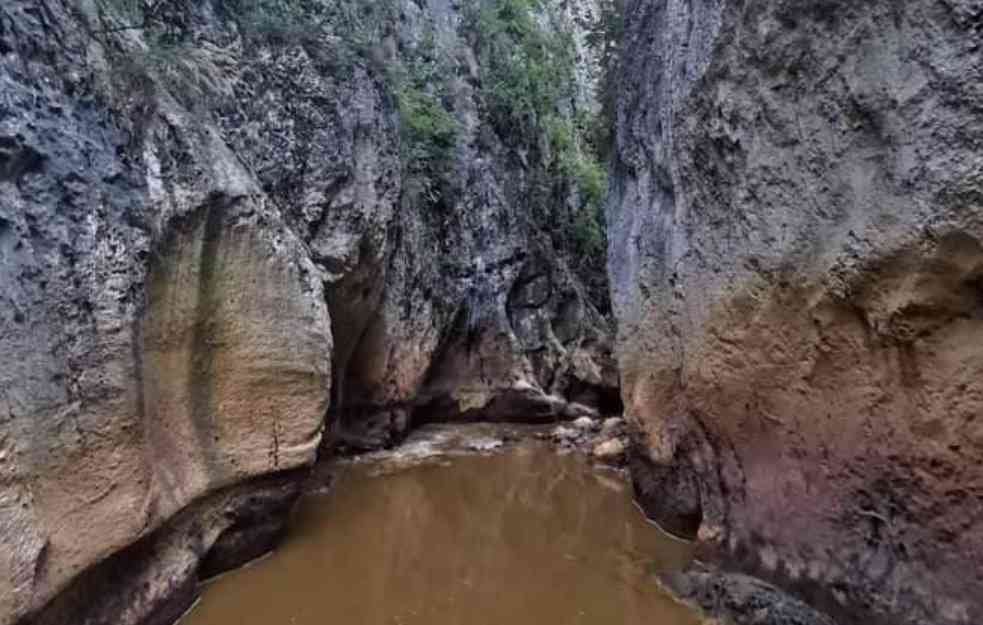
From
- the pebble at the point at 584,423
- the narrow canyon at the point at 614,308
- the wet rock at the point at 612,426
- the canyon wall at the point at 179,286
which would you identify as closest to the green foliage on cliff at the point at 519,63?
the canyon wall at the point at 179,286

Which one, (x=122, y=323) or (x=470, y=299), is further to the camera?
(x=470, y=299)

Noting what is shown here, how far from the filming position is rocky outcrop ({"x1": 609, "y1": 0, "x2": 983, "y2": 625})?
10.8 ft

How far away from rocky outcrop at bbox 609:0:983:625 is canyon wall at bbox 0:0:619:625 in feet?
10.0

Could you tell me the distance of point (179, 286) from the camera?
15.8ft

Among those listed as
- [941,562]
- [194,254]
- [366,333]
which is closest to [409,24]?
[366,333]

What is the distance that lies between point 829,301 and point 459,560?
10.6 ft

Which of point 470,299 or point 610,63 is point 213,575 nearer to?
point 470,299

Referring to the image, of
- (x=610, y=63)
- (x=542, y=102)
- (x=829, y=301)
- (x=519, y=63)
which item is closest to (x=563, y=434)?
(x=610, y=63)

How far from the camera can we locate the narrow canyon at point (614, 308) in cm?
349

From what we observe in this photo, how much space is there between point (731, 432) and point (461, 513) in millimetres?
2607

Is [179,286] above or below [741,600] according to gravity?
above

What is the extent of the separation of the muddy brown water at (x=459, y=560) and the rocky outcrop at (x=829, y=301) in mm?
751

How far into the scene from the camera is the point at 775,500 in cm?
475

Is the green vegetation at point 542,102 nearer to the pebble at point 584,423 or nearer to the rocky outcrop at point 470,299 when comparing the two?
the rocky outcrop at point 470,299
